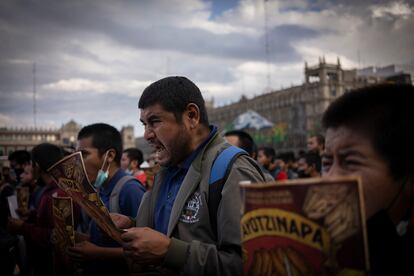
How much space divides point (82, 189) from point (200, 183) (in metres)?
0.62

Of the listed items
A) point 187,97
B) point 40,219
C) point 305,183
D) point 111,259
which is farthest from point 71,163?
point 40,219

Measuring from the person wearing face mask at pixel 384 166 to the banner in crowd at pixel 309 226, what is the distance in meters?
0.23

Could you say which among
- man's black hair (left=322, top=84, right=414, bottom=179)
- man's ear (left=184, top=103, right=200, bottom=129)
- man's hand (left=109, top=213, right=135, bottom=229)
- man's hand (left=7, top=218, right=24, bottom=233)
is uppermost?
man's ear (left=184, top=103, right=200, bottom=129)

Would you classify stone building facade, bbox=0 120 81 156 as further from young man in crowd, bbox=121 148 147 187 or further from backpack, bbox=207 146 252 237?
backpack, bbox=207 146 252 237

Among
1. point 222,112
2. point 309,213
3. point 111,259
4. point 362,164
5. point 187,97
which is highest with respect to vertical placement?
point 222,112

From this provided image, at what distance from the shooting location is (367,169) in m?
1.08

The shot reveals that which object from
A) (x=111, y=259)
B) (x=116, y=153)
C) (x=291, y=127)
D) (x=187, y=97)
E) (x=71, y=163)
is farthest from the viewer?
(x=291, y=127)

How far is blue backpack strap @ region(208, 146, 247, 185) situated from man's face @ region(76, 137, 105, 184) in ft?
5.84

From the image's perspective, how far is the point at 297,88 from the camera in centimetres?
6162

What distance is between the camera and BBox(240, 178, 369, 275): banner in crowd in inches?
34.9

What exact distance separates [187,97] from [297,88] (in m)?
62.0

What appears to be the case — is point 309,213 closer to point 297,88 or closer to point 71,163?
point 71,163

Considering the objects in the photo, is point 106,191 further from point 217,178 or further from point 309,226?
point 309,226

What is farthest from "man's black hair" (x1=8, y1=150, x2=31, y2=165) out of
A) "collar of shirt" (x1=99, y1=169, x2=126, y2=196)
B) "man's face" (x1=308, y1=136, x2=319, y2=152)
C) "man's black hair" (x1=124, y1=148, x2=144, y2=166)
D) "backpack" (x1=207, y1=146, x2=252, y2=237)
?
"backpack" (x1=207, y1=146, x2=252, y2=237)
